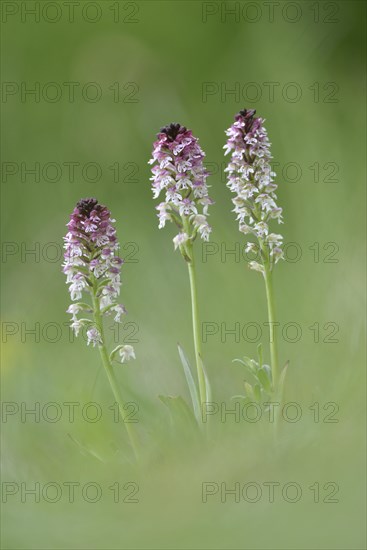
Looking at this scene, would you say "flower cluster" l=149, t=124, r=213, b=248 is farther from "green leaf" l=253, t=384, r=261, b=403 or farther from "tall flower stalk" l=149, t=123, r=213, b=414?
"green leaf" l=253, t=384, r=261, b=403

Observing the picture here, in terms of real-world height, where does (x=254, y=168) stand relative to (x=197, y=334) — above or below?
above

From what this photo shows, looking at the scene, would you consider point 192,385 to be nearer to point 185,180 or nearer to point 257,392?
point 257,392

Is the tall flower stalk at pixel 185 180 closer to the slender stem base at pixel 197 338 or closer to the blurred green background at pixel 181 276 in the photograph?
the slender stem base at pixel 197 338

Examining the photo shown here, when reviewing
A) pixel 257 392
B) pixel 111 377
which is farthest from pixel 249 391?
pixel 111 377

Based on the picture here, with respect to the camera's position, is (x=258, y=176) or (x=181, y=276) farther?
(x=181, y=276)
